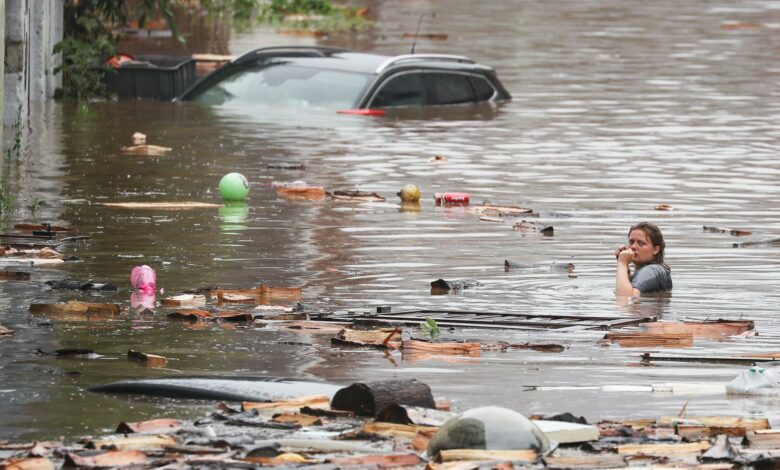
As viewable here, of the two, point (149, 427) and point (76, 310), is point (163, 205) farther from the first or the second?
point (149, 427)

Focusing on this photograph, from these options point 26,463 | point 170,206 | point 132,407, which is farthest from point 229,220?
point 26,463

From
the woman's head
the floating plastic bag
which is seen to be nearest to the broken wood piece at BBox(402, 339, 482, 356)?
the floating plastic bag

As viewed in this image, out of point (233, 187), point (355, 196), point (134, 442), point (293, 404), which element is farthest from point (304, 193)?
point (134, 442)

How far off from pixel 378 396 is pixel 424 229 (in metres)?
7.48

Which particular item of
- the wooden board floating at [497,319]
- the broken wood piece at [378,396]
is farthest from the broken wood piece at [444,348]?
the broken wood piece at [378,396]

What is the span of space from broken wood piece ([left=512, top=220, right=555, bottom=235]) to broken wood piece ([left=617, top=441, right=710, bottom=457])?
7892 millimetres

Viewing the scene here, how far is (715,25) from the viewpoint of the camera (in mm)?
45938

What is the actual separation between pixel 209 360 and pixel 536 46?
30.5 metres

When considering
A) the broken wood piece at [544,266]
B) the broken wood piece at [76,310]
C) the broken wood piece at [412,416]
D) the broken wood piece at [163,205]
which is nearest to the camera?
the broken wood piece at [412,416]

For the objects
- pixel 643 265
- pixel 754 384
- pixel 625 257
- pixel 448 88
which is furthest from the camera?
pixel 448 88

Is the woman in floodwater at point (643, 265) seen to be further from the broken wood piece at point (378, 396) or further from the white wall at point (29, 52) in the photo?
the white wall at point (29, 52)

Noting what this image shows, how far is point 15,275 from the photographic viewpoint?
503 inches

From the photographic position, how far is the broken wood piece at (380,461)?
7.50 meters

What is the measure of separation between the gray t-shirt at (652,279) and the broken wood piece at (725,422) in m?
4.19
